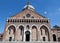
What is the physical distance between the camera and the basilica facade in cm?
3020

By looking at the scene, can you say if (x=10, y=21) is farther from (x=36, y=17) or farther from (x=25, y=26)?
(x=36, y=17)

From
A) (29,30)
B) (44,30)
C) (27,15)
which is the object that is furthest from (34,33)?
(27,15)

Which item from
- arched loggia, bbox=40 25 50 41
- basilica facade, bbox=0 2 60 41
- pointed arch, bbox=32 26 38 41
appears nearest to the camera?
pointed arch, bbox=32 26 38 41

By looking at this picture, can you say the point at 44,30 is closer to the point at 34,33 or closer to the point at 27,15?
the point at 34,33

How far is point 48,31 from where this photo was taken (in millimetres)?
30953

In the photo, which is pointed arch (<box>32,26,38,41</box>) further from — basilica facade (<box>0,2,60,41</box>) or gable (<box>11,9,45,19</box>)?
gable (<box>11,9,45,19</box>)

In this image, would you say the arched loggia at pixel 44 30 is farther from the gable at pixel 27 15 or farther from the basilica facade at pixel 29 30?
the gable at pixel 27 15

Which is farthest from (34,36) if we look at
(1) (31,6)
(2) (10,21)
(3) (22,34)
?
(1) (31,6)

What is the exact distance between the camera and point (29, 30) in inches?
1213

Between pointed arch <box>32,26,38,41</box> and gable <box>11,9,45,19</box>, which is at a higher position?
gable <box>11,9,45,19</box>

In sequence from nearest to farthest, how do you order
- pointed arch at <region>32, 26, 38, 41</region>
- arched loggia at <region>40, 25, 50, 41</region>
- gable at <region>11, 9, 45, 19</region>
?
1. pointed arch at <region>32, 26, 38, 41</region>
2. arched loggia at <region>40, 25, 50, 41</region>
3. gable at <region>11, 9, 45, 19</region>

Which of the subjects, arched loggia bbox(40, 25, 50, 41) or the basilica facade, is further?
arched loggia bbox(40, 25, 50, 41)

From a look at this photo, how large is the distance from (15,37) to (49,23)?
33.4 ft

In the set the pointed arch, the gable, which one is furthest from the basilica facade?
the gable
